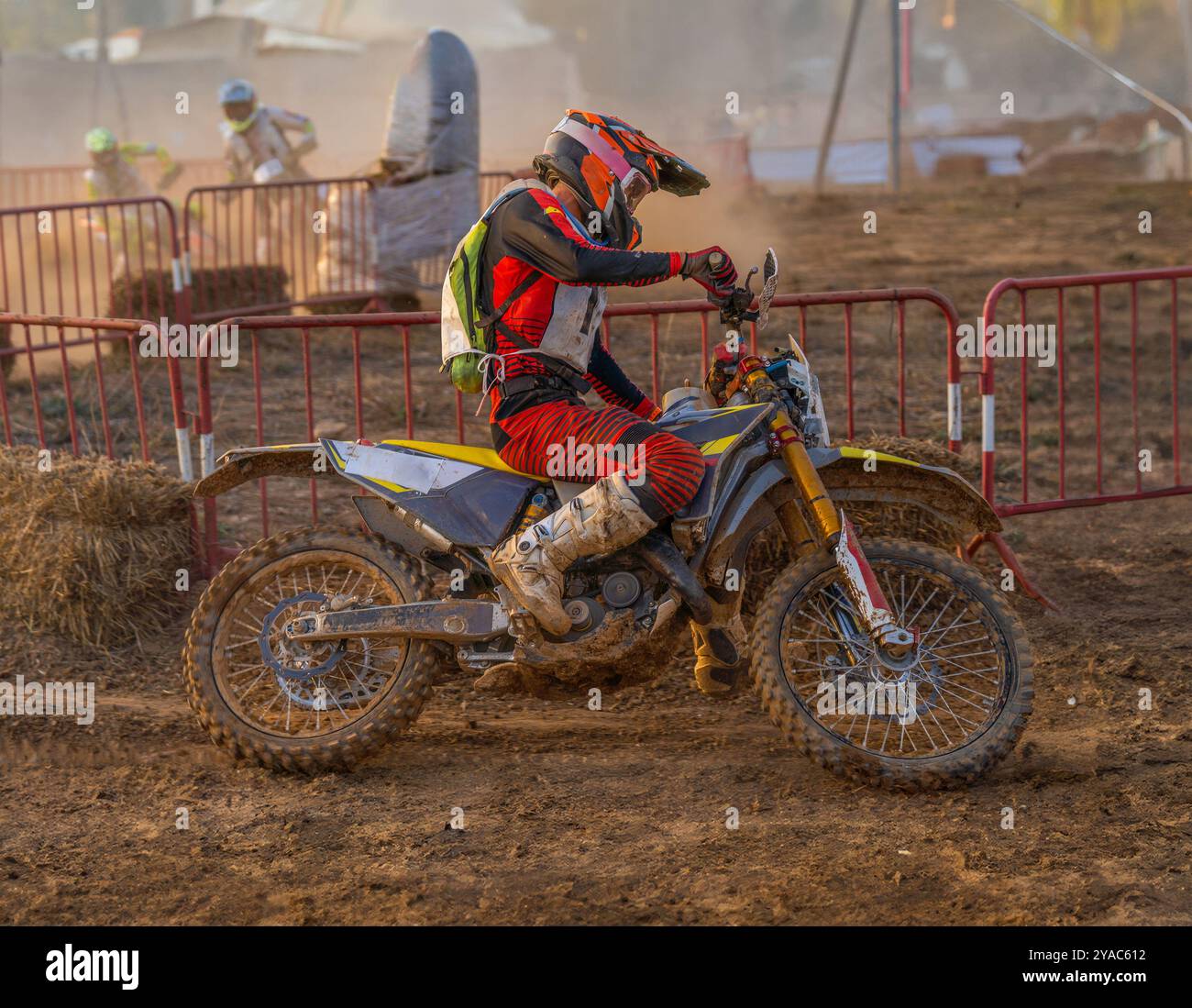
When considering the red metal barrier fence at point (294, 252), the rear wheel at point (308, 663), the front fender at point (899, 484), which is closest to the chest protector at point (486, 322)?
the rear wheel at point (308, 663)

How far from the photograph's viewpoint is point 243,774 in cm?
484

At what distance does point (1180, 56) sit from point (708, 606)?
127 ft

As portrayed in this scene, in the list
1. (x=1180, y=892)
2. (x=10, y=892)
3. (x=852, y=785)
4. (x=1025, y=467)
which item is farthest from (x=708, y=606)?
(x=1025, y=467)

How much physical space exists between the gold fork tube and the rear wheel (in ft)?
4.07

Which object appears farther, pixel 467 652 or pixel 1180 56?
pixel 1180 56

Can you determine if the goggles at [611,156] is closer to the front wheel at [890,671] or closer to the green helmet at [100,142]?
the front wheel at [890,671]

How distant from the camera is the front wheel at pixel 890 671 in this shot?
14.7 ft

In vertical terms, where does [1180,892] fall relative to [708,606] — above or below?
below

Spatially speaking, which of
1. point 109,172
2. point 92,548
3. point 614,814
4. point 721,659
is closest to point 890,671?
point 721,659

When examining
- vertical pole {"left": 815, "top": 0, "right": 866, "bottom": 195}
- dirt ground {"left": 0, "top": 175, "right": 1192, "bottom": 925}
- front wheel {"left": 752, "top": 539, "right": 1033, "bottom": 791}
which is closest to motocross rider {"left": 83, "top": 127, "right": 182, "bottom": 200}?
dirt ground {"left": 0, "top": 175, "right": 1192, "bottom": 925}

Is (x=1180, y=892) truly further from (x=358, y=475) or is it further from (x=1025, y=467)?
(x=1025, y=467)

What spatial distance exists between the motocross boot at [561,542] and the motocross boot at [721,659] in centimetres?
44

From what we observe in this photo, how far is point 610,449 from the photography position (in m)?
4.52
